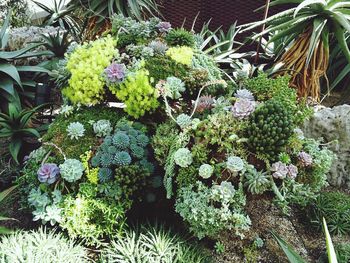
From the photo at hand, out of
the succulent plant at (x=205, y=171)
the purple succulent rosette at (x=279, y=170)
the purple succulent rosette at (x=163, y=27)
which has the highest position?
the purple succulent rosette at (x=163, y=27)

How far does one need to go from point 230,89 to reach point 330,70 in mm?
1618

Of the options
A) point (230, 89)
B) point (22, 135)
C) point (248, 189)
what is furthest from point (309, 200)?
point (22, 135)

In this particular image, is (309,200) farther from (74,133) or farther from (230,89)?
(74,133)

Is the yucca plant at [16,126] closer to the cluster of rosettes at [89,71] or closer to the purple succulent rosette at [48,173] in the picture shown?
the cluster of rosettes at [89,71]

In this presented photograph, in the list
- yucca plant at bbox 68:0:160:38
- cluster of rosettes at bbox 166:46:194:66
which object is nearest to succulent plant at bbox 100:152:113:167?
cluster of rosettes at bbox 166:46:194:66

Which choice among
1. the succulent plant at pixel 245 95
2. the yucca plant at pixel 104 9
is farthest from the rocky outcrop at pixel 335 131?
the yucca plant at pixel 104 9

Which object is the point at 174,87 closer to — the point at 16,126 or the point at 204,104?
the point at 204,104

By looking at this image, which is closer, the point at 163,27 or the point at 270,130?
the point at 270,130

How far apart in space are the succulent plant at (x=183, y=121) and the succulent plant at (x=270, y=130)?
42 centimetres

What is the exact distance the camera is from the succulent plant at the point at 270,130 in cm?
259

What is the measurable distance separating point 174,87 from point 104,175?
821 millimetres

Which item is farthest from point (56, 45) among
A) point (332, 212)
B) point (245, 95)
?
point (332, 212)

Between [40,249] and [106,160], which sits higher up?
[106,160]

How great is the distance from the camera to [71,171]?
9.36 ft
